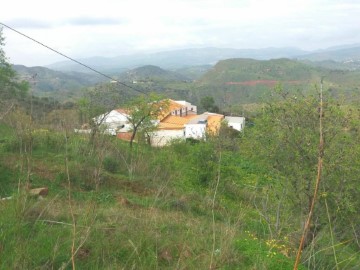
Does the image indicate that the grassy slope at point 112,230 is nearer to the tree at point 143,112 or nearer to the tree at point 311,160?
the tree at point 311,160

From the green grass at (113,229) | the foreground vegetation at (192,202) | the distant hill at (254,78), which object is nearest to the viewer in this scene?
the green grass at (113,229)

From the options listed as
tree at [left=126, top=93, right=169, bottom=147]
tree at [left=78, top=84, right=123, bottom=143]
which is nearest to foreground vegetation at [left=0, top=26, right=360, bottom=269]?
tree at [left=78, top=84, right=123, bottom=143]

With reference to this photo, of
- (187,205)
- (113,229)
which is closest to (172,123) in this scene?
(187,205)

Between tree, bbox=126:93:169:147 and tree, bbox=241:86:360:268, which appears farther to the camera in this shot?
tree, bbox=126:93:169:147

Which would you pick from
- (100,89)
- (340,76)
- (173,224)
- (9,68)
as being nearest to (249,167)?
(100,89)

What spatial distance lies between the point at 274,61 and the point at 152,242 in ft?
513

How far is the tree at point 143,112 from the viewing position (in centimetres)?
2788

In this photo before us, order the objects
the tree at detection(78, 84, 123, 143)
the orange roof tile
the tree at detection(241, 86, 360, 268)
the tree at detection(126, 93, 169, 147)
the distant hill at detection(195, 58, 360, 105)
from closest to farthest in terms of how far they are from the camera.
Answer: the tree at detection(241, 86, 360, 268) < the tree at detection(78, 84, 123, 143) < the tree at detection(126, 93, 169, 147) < the orange roof tile < the distant hill at detection(195, 58, 360, 105)

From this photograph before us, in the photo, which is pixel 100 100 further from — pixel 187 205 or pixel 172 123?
pixel 172 123

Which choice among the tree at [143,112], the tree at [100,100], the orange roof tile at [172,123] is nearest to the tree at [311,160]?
the tree at [100,100]

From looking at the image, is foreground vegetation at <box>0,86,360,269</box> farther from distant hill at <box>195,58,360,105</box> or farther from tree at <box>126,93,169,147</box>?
distant hill at <box>195,58,360,105</box>

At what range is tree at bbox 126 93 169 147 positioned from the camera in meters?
27.9

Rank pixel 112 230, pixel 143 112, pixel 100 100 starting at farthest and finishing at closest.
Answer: pixel 143 112
pixel 100 100
pixel 112 230

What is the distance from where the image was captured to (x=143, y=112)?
91.6 ft
